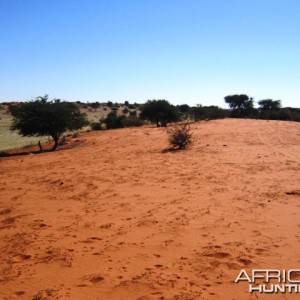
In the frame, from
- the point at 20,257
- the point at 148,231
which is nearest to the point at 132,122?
the point at 148,231

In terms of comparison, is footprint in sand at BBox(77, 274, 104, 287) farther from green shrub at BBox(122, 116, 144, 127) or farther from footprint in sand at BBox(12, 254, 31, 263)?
green shrub at BBox(122, 116, 144, 127)

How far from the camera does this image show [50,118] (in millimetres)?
23359

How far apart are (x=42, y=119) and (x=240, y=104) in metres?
46.0

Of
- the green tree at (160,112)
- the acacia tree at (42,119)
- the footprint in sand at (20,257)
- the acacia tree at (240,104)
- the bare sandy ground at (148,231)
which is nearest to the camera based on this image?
the bare sandy ground at (148,231)

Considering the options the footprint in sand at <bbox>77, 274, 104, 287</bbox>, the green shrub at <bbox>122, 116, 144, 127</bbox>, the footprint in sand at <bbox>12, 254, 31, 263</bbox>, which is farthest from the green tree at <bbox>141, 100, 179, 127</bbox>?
the footprint in sand at <bbox>77, 274, 104, 287</bbox>

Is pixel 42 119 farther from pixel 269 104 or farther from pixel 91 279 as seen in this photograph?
pixel 269 104

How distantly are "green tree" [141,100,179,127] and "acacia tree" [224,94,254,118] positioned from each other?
24735 mm

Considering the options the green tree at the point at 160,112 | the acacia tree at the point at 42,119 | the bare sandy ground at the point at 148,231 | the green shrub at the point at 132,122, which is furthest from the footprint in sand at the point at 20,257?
the green shrub at the point at 132,122

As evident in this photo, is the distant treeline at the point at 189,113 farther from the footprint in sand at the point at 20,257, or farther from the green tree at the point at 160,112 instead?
the footprint in sand at the point at 20,257

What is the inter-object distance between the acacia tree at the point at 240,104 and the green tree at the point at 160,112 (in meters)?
24.7

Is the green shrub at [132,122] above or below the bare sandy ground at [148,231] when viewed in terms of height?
above

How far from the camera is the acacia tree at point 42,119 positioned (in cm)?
2339

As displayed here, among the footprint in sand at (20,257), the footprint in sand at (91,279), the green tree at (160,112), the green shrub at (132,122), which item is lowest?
the footprint in sand at (91,279)

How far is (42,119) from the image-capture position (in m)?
23.2
